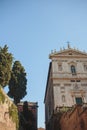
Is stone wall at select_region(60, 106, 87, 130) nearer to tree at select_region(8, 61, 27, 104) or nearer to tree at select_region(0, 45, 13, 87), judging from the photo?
tree at select_region(0, 45, 13, 87)

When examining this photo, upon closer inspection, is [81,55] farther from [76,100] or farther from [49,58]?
[76,100]

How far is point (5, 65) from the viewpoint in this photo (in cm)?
2011

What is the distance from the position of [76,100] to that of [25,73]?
9.24m

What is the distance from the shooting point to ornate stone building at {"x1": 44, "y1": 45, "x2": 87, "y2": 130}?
25297 mm

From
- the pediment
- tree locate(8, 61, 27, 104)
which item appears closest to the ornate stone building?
the pediment

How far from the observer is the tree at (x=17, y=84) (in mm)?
25644

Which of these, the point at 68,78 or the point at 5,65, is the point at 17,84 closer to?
the point at 5,65

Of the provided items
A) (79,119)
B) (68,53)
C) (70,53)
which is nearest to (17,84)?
(68,53)

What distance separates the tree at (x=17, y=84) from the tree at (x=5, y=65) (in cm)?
569

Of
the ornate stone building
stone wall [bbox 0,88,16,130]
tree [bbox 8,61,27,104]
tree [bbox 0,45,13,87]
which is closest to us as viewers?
stone wall [bbox 0,88,16,130]

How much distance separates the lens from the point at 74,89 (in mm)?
26266

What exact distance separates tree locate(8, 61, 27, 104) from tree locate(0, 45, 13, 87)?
5687mm

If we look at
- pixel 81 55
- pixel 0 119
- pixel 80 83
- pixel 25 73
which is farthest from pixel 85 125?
pixel 81 55

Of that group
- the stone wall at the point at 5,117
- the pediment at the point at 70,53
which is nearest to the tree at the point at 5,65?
the stone wall at the point at 5,117
